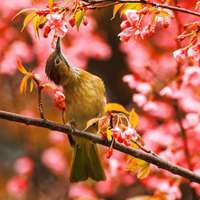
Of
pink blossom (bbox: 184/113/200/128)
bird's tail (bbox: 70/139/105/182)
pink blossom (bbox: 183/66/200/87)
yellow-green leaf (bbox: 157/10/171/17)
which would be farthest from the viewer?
pink blossom (bbox: 184/113/200/128)

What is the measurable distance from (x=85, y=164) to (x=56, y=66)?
72cm

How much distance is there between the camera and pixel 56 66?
391 centimetres

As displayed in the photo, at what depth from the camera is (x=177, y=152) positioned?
171 inches

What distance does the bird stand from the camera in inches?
157

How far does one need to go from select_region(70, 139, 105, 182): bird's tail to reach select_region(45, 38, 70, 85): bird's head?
527mm

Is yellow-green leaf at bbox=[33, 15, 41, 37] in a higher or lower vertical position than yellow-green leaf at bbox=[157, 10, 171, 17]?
lower

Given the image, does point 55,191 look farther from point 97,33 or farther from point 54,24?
point 54,24

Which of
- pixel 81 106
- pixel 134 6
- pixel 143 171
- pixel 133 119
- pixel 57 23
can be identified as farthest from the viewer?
pixel 81 106

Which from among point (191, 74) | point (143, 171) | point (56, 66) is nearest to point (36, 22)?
point (143, 171)

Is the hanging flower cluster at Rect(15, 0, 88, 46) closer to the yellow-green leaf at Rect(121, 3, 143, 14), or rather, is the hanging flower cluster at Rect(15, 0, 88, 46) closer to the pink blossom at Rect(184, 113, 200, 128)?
the yellow-green leaf at Rect(121, 3, 143, 14)

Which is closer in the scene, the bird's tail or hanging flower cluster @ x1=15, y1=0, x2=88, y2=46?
hanging flower cluster @ x1=15, y1=0, x2=88, y2=46

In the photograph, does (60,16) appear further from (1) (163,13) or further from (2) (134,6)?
(1) (163,13)

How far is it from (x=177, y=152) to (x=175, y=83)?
51 centimetres

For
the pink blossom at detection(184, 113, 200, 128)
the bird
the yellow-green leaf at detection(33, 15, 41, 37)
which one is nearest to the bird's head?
the bird
